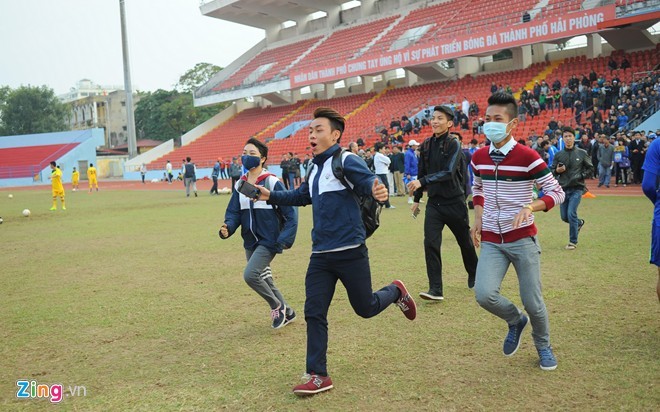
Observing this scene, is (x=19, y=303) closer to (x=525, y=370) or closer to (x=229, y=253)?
(x=229, y=253)

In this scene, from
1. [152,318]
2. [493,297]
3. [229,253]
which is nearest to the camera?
[493,297]

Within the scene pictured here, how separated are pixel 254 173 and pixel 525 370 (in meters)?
3.08

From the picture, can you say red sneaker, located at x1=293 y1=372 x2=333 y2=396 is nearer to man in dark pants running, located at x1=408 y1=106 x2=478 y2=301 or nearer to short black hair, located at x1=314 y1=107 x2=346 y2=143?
short black hair, located at x1=314 y1=107 x2=346 y2=143

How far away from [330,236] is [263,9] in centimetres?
4390

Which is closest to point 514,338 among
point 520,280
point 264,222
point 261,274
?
point 520,280

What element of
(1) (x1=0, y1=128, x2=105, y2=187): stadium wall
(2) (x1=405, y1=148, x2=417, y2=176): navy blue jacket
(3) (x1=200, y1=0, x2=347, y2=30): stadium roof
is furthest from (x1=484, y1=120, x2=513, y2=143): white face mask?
(1) (x1=0, y1=128, x2=105, y2=187): stadium wall

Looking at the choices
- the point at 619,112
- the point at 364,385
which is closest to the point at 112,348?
the point at 364,385

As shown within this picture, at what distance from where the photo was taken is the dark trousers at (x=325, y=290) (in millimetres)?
4332

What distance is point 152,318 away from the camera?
6.51 meters

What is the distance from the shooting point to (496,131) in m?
4.59

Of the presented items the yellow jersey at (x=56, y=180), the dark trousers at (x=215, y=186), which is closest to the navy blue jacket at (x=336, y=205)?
the yellow jersey at (x=56, y=180)

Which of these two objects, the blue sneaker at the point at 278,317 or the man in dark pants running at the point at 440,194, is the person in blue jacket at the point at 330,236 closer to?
the blue sneaker at the point at 278,317

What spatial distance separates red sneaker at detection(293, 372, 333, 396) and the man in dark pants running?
2638 millimetres

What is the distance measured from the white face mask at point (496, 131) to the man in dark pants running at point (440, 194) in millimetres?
1987
